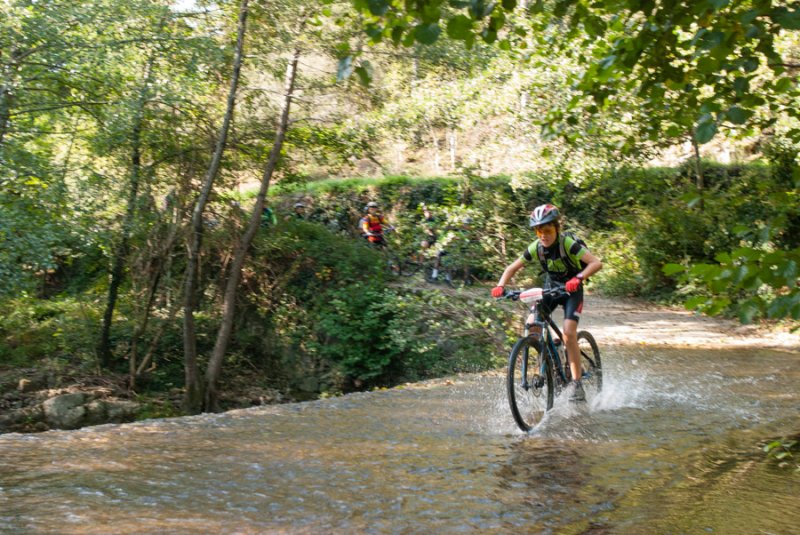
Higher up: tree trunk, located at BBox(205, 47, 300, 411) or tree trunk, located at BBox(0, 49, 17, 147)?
tree trunk, located at BBox(0, 49, 17, 147)

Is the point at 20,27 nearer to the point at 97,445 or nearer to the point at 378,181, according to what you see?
the point at 97,445

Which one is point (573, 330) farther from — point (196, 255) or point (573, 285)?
point (196, 255)

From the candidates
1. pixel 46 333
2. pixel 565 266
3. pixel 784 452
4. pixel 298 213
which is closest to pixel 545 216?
pixel 565 266

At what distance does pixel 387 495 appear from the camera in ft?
15.0

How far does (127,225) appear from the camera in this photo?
14953 mm

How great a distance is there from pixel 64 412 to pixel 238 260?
4731 millimetres

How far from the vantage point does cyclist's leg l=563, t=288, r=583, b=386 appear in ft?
23.0

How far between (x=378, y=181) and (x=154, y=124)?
12994 millimetres

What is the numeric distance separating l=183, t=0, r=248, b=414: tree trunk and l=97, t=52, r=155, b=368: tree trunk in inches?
51.1


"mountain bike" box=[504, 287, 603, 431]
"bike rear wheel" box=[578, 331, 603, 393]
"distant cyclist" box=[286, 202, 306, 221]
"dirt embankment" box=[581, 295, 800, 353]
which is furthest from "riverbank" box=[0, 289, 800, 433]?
"mountain bike" box=[504, 287, 603, 431]

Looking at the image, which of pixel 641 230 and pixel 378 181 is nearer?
pixel 641 230

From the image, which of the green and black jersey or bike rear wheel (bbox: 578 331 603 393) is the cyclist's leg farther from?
bike rear wheel (bbox: 578 331 603 393)

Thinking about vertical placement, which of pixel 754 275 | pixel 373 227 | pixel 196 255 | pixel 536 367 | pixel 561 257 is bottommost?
pixel 536 367

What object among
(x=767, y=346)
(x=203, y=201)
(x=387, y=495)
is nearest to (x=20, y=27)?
(x=203, y=201)
